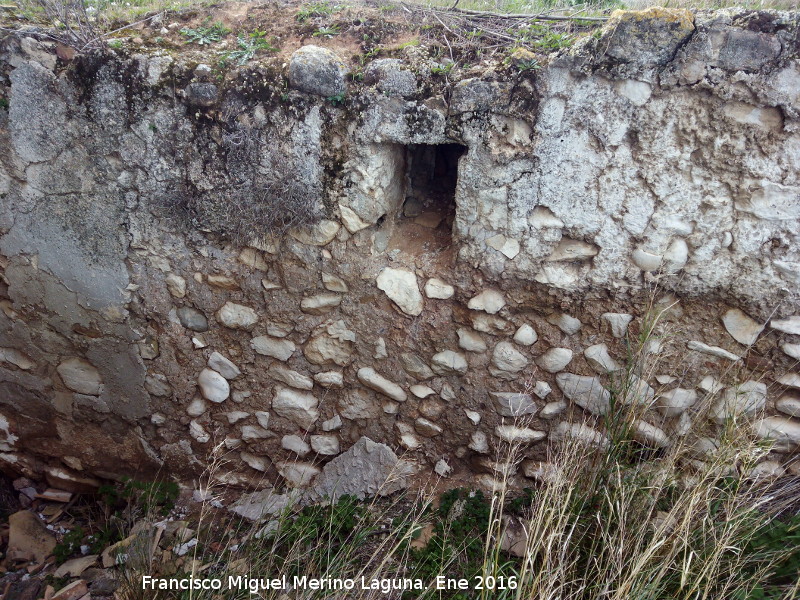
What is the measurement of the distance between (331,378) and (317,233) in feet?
2.08

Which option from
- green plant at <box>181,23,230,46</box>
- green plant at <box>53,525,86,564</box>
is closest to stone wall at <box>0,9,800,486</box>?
green plant at <box>181,23,230,46</box>

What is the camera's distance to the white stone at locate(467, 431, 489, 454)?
2447 millimetres

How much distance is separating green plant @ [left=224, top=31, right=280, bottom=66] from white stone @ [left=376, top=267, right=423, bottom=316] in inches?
37.8

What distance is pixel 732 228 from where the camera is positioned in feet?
6.59

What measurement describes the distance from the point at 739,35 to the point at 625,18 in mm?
351

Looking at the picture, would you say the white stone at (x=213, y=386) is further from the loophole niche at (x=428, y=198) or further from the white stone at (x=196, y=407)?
the loophole niche at (x=428, y=198)

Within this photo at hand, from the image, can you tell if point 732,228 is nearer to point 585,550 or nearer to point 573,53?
point 573,53

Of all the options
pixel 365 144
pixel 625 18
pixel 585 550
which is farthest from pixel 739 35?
pixel 585 550

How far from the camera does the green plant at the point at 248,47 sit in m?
2.23

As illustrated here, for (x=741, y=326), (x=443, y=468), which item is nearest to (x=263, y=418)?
(x=443, y=468)

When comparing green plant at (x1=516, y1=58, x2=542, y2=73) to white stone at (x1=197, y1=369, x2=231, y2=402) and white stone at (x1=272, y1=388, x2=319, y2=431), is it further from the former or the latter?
white stone at (x1=197, y1=369, x2=231, y2=402)

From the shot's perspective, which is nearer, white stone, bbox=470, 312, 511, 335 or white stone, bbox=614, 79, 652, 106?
white stone, bbox=614, 79, 652, 106

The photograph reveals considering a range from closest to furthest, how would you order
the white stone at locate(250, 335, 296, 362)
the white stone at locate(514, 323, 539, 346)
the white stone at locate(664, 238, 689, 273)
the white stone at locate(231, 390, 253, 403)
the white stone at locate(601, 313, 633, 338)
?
the white stone at locate(664, 238, 689, 273) → the white stone at locate(601, 313, 633, 338) → the white stone at locate(514, 323, 539, 346) → the white stone at locate(250, 335, 296, 362) → the white stone at locate(231, 390, 253, 403)

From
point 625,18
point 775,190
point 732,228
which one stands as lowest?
point 732,228
